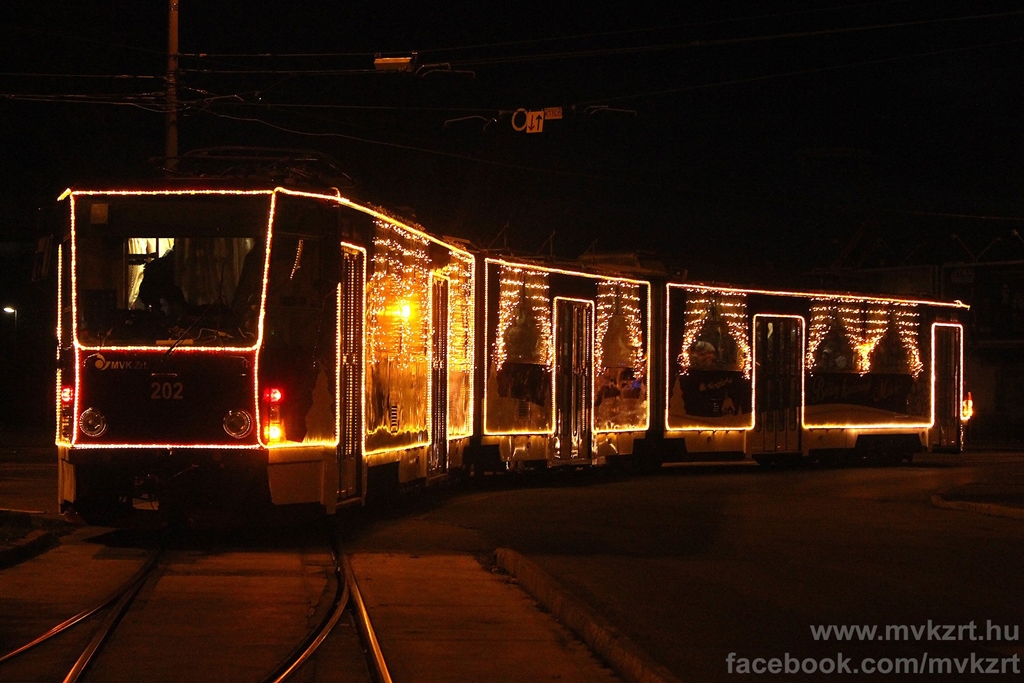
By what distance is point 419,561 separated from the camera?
12992 mm

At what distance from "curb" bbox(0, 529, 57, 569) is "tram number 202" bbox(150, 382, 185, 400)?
1.79 m

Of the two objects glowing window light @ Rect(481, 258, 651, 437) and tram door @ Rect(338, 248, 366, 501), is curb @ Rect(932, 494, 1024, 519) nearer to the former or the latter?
glowing window light @ Rect(481, 258, 651, 437)

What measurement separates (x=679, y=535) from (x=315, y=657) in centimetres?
725

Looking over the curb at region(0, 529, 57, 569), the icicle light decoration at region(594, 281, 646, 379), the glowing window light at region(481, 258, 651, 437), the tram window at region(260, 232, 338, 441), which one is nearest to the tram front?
the tram window at region(260, 232, 338, 441)

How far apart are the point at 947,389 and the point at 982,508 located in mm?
12388

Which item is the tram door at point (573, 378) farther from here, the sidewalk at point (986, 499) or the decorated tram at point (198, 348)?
the decorated tram at point (198, 348)

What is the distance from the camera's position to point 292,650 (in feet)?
28.9

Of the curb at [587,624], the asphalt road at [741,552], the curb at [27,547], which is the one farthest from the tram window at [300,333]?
the curb at [27,547]

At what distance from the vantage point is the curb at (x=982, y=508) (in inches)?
693

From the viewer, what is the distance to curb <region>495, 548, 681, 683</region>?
802 cm

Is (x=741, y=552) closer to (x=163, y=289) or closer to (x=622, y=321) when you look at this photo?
(x=163, y=289)

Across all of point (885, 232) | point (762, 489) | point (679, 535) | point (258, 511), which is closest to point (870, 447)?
point (762, 489)

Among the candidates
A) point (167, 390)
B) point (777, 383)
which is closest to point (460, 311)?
point (167, 390)

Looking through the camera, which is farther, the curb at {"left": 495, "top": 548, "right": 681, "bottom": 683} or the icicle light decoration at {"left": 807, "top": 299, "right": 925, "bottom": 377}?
the icicle light decoration at {"left": 807, "top": 299, "right": 925, "bottom": 377}
